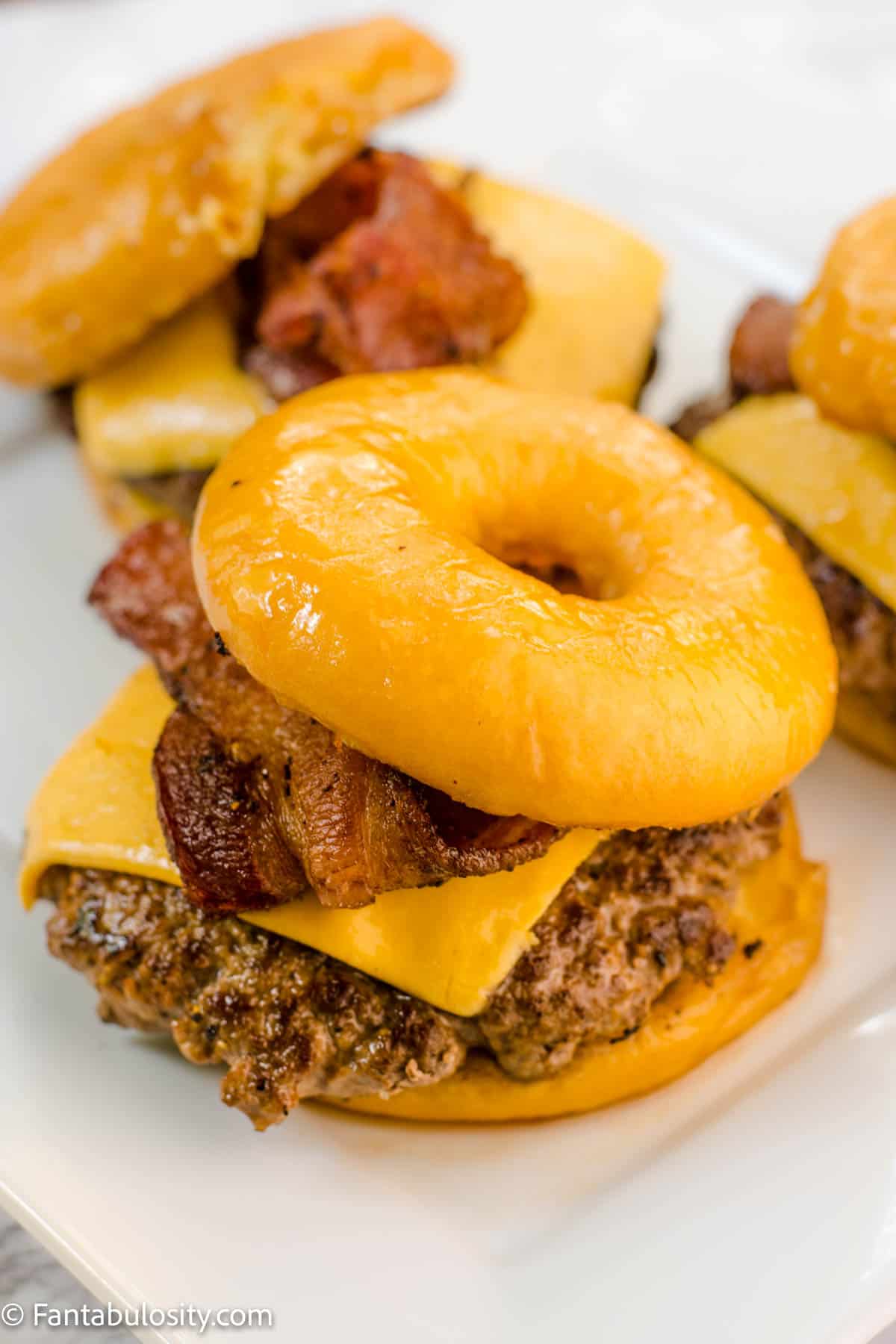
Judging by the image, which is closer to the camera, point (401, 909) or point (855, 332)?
point (401, 909)

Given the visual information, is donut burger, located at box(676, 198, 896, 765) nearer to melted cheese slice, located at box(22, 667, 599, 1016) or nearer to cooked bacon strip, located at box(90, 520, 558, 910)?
melted cheese slice, located at box(22, 667, 599, 1016)

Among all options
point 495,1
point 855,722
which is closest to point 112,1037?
point 855,722

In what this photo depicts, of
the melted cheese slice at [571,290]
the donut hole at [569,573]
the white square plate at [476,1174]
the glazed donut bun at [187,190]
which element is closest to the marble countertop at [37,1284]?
the white square plate at [476,1174]

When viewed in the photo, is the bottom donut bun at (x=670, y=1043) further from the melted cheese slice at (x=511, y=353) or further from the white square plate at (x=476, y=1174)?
the melted cheese slice at (x=511, y=353)

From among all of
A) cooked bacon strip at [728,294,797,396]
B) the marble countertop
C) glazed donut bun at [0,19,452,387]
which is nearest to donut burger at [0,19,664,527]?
glazed donut bun at [0,19,452,387]

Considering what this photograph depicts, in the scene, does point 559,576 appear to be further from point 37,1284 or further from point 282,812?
point 37,1284

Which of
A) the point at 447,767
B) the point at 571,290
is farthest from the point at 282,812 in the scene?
the point at 571,290

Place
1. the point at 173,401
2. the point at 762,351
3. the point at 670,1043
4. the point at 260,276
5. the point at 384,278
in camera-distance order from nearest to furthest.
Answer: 1. the point at 670,1043
2. the point at 762,351
3. the point at 384,278
4. the point at 173,401
5. the point at 260,276

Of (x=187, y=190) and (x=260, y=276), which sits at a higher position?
(x=187, y=190)

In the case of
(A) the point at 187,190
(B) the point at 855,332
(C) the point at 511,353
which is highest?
(B) the point at 855,332

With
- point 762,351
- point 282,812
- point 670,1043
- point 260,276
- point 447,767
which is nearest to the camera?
point 447,767
